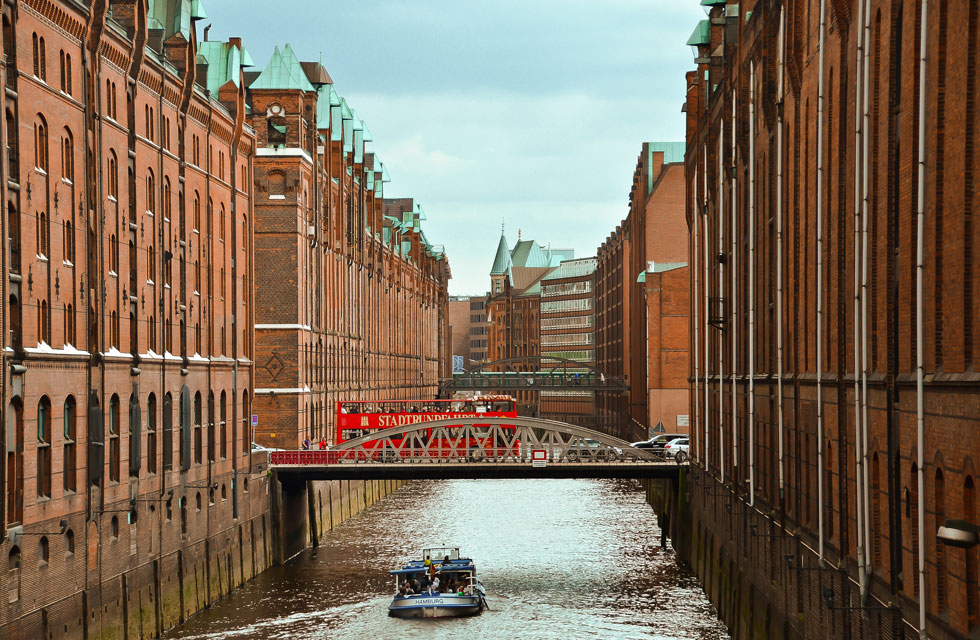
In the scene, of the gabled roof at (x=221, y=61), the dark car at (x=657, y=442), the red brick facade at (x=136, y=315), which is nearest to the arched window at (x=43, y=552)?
the red brick facade at (x=136, y=315)

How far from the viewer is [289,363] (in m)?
70.1

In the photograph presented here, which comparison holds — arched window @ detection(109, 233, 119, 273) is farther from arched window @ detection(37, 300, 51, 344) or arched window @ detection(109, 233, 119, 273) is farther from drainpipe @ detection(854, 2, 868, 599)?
drainpipe @ detection(854, 2, 868, 599)

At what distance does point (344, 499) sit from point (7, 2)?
50.2 m

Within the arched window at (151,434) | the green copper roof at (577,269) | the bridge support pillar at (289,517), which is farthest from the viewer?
the green copper roof at (577,269)

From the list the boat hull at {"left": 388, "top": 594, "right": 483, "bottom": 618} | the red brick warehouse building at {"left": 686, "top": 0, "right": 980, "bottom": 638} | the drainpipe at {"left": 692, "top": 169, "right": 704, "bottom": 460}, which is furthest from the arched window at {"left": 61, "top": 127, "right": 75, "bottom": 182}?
the drainpipe at {"left": 692, "top": 169, "right": 704, "bottom": 460}

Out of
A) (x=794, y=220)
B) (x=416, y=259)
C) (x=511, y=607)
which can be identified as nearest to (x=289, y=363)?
(x=511, y=607)

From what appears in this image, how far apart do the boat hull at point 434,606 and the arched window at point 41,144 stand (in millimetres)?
19177

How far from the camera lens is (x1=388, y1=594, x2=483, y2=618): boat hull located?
45.7m

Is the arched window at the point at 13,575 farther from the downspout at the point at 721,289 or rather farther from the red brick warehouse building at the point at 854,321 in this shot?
the downspout at the point at 721,289

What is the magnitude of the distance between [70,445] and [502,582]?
69.9ft

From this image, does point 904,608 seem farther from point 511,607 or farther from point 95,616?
point 511,607

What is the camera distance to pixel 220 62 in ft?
194

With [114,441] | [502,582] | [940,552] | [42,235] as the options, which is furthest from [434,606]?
[940,552]

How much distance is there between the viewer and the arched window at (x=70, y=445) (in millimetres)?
34812
